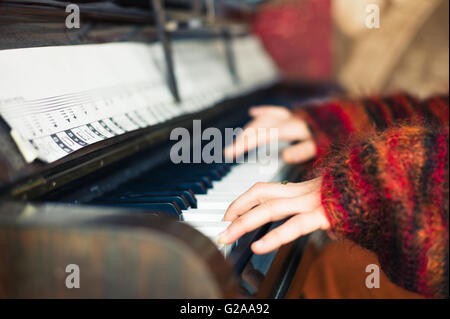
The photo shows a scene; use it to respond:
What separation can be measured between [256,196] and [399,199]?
25 centimetres

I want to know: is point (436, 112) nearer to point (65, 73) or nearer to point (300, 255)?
point (300, 255)

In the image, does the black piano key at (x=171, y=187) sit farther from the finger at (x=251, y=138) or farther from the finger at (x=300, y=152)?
the finger at (x=300, y=152)

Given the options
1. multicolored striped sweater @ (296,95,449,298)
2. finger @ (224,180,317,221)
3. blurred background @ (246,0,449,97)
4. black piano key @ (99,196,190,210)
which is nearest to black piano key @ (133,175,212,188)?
black piano key @ (99,196,190,210)

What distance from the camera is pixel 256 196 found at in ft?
2.44

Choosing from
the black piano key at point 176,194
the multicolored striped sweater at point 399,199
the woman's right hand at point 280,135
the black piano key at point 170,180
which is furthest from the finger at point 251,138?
the multicolored striped sweater at point 399,199

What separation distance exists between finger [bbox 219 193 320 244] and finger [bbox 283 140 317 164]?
1.73 feet

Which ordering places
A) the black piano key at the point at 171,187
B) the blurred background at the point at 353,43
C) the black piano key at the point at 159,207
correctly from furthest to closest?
the blurred background at the point at 353,43, the black piano key at the point at 171,187, the black piano key at the point at 159,207

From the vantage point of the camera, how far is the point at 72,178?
0.77m

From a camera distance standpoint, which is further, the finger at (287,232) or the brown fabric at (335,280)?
the brown fabric at (335,280)

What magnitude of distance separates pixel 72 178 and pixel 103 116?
23cm

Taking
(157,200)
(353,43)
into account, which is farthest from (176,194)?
(353,43)

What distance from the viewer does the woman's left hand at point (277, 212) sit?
2.25 ft

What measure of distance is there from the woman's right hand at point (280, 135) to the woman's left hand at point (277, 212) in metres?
0.45
